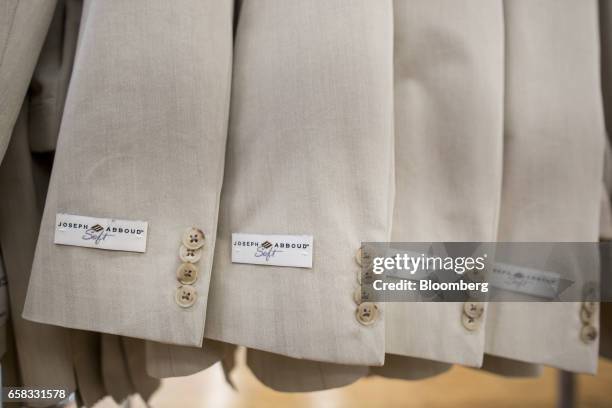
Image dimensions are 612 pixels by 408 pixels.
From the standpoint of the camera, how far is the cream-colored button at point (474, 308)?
473 mm

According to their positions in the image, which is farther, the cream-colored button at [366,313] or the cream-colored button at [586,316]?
the cream-colored button at [586,316]

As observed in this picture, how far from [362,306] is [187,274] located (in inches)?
5.9

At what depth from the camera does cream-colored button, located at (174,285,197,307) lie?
0.41 metres

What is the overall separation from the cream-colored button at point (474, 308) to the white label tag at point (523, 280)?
5cm

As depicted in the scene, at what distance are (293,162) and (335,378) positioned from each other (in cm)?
21

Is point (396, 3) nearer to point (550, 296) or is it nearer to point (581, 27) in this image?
point (581, 27)

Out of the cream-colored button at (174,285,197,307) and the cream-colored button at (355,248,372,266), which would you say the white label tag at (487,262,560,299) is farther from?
the cream-colored button at (174,285,197,307)

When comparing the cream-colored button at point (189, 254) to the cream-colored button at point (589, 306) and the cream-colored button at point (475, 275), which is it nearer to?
the cream-colored button at point (475, 275)

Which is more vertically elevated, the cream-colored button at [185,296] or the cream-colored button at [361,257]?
the cream-colored button at [361,257]

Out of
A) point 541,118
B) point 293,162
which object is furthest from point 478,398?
point 293,162

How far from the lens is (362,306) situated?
1.37ft

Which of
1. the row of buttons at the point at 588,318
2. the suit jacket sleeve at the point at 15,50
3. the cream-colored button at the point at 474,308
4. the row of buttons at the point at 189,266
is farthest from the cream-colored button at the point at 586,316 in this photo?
the suit jacket sleeve at the point at 15,50

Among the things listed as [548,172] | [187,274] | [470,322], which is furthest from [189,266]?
[548,172]

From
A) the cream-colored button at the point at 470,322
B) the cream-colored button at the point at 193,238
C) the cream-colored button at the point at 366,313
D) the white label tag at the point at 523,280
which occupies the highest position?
the cream-colored button at the point at 193,238
